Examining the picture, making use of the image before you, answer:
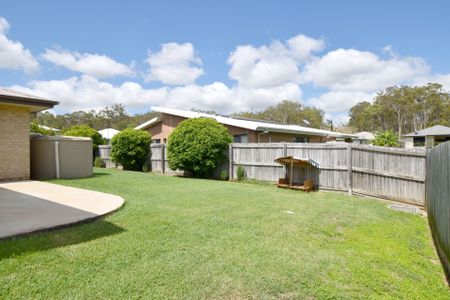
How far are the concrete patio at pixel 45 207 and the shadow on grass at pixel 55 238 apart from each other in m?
0.17

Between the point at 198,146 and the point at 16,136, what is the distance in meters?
7.12

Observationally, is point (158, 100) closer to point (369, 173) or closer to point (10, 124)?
point (10, 124)

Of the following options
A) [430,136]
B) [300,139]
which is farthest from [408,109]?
[300,139]

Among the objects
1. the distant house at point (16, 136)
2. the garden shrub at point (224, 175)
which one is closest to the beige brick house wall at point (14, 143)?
the distant house at point (16, 136)

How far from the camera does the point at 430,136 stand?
30.8 meters

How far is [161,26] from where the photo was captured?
1441 centimetres

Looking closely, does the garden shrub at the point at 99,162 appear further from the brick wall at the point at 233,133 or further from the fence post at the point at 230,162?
the fence post at the point at 230,162

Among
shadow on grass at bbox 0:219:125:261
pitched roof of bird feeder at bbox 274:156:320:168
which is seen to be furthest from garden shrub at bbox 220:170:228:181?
shadow on grass at bbox 0:219:125:261

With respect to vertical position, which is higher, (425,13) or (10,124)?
(425,13)

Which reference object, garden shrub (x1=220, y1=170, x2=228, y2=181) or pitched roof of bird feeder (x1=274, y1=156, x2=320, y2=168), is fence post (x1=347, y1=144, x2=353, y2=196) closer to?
pitched roof of bird feeder (x1=274, y1=156, x2=320, y2=168)

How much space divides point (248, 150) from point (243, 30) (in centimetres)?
802

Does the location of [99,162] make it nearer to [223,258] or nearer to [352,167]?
[352,167]

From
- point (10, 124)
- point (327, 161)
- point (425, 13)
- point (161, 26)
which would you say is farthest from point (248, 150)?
point (425, 13)

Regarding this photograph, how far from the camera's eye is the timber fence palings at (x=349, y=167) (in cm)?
811
